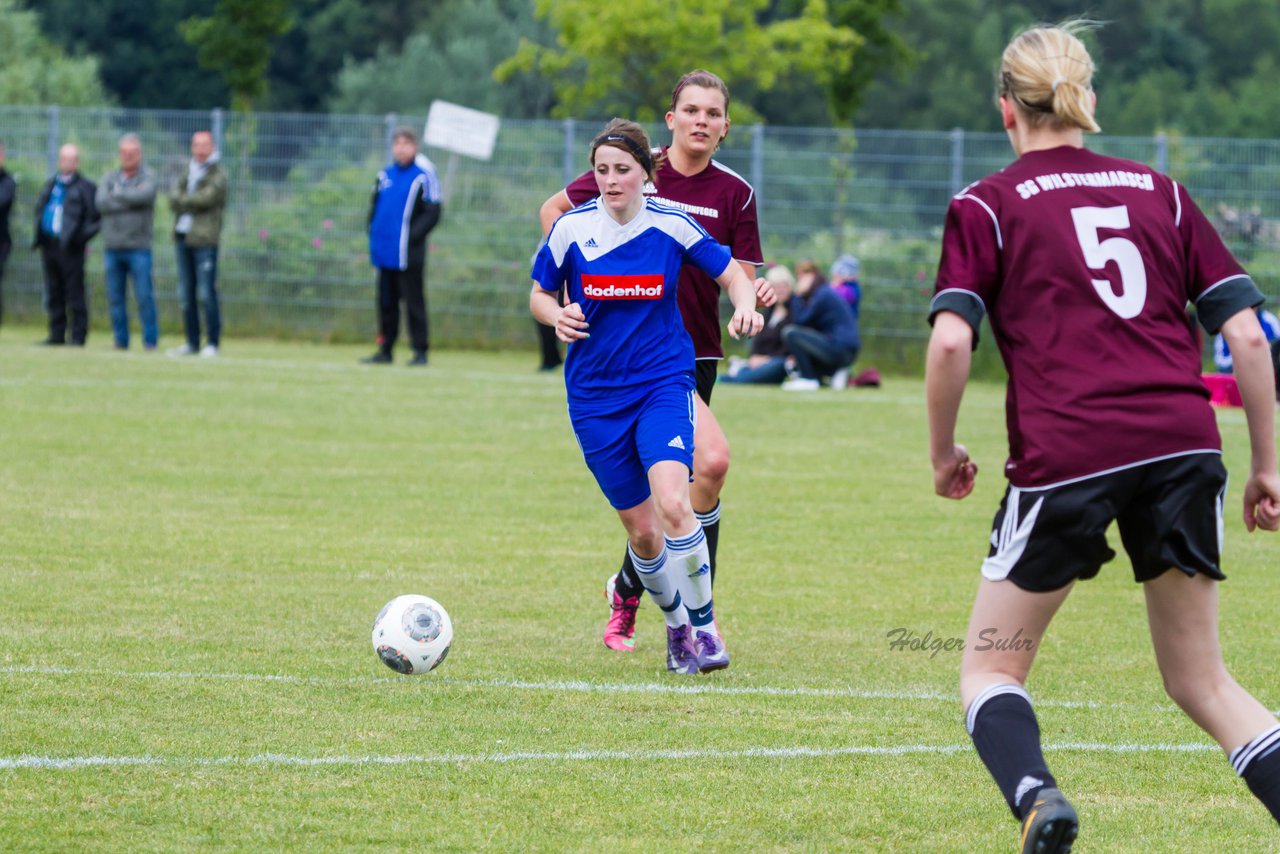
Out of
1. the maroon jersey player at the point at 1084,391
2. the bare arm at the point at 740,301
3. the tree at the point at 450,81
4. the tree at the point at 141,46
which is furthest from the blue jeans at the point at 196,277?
the tree at the point at 141,46

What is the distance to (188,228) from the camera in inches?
739

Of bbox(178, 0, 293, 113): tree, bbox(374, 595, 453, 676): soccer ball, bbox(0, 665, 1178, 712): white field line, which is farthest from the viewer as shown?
bbox(178, 0, 293, 113): tree

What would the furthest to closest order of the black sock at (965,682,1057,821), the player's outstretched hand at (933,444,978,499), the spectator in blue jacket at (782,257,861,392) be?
the spectator in blue jacket at (782,257,861,392) → the player's outstretched hand at (933,444,978,499) → the black sock at (965,682,1057,821)

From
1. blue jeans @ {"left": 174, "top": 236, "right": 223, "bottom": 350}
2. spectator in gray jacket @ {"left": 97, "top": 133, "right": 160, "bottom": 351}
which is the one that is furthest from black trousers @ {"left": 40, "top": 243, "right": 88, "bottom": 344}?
blue jeans @ {"left": 174, "top": 236, "right": 223, "bottom": 350}

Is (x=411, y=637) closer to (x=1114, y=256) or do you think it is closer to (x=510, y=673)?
(x=510, y=673)

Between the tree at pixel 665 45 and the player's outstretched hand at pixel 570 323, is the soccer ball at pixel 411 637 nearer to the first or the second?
the player's outstretched hand at pixel 570 323

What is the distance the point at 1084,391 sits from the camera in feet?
12.3

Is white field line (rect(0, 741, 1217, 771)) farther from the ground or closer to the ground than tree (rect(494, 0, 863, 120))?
closer to the ground

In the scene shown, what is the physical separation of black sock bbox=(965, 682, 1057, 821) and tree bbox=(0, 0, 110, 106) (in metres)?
46.4

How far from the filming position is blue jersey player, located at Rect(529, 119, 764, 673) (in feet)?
20.4

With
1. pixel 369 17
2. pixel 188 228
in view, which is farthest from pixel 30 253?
pixel 369 17

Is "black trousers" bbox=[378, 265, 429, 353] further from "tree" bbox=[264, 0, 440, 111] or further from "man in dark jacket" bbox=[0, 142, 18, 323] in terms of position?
"tree" bbox=[264, 0, 440, 111]

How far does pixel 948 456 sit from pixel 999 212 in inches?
20.6

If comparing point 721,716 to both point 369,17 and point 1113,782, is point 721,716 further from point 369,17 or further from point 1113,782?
point 369,17
